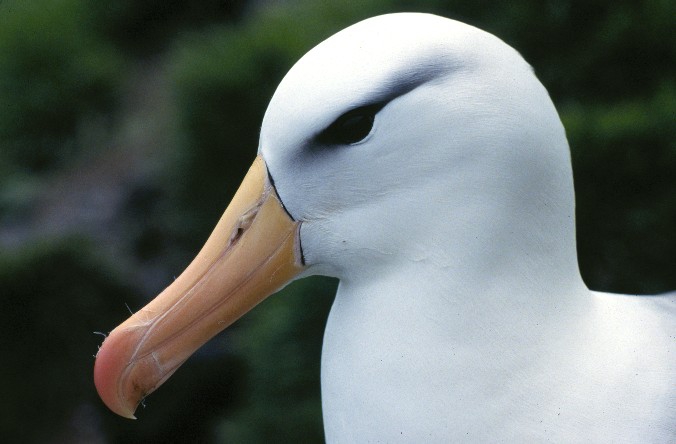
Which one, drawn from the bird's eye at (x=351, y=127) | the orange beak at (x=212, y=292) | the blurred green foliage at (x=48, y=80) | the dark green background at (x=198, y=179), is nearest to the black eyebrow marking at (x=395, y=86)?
the bird's eye at (x=351, y=127)

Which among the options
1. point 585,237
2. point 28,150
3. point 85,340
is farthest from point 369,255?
point 28,150

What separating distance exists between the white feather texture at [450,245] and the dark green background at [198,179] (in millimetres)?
1415

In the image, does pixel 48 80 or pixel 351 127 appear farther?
pixel 48 80

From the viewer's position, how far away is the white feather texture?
4.62ft

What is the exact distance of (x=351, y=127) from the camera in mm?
1429

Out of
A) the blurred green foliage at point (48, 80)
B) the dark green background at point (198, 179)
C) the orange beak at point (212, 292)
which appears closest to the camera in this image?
the orange beak at point (212, 292)

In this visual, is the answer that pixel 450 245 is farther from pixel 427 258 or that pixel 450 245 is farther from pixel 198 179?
pixel 198 179

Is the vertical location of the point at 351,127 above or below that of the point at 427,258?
above

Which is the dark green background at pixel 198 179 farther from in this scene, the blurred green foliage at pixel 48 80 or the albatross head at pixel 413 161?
the albatross head at pixel 413 161

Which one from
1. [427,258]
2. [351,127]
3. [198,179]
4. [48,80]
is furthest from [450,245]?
[48,80]

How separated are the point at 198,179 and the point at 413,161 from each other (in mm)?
2490

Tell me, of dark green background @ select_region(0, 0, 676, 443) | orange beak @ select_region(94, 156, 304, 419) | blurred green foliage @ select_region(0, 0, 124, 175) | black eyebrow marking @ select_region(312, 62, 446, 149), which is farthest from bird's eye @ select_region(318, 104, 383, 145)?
blurred green foliage @ select_region(0, 0, 124, 175)

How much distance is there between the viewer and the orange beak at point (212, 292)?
1551mm

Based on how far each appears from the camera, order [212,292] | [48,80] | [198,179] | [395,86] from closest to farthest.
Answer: [395,86] → [212,292] → [198,179] → [48,80]
